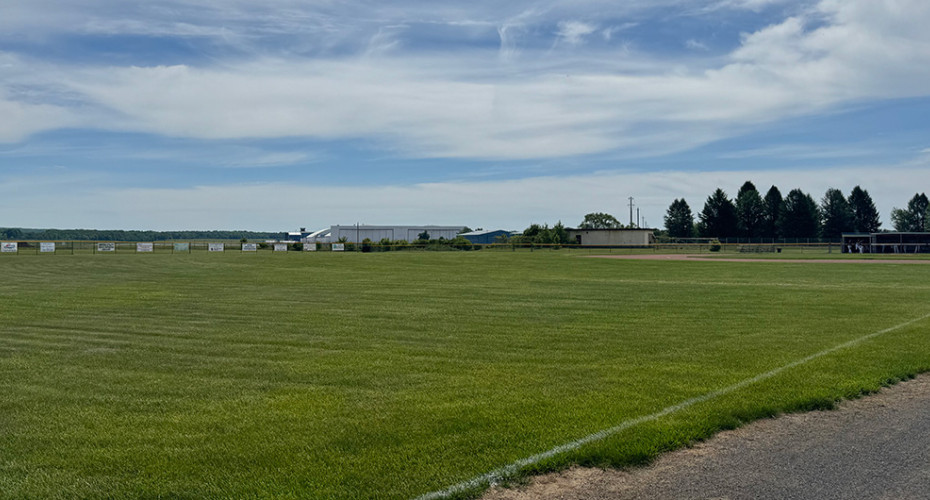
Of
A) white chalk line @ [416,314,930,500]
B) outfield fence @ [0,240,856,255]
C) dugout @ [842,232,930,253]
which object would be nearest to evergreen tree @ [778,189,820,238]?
outfield fence @ [0,240,856,255]

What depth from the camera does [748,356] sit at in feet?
31.1

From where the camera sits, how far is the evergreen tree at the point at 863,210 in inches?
4651

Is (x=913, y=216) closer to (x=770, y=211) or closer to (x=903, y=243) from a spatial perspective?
(x=770, y=211)

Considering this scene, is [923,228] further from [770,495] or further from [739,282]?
[770,495]

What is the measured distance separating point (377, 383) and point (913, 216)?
138 metres

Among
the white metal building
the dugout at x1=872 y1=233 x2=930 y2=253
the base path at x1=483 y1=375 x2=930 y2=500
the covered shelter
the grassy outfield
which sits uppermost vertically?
the white metal building

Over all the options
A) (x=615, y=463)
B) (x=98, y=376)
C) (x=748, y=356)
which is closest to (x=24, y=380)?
(x=98, y=376)

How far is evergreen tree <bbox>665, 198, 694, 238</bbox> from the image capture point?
127 metres

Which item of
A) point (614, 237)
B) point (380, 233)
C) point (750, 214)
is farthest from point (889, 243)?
point (380, 233)

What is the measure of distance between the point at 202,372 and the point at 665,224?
129166 millimetres

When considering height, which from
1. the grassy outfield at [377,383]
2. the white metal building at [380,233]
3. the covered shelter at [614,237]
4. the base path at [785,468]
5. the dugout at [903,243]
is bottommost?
the base path at [785,468]

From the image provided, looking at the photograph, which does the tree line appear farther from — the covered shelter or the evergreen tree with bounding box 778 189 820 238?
the covered shelter

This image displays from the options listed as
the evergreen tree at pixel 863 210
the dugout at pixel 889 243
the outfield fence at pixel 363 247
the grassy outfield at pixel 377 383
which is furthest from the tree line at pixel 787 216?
the grassy outfield at pixel 377 383

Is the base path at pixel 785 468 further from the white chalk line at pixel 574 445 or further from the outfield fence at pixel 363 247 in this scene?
the outfield fence at pixel 363 247
